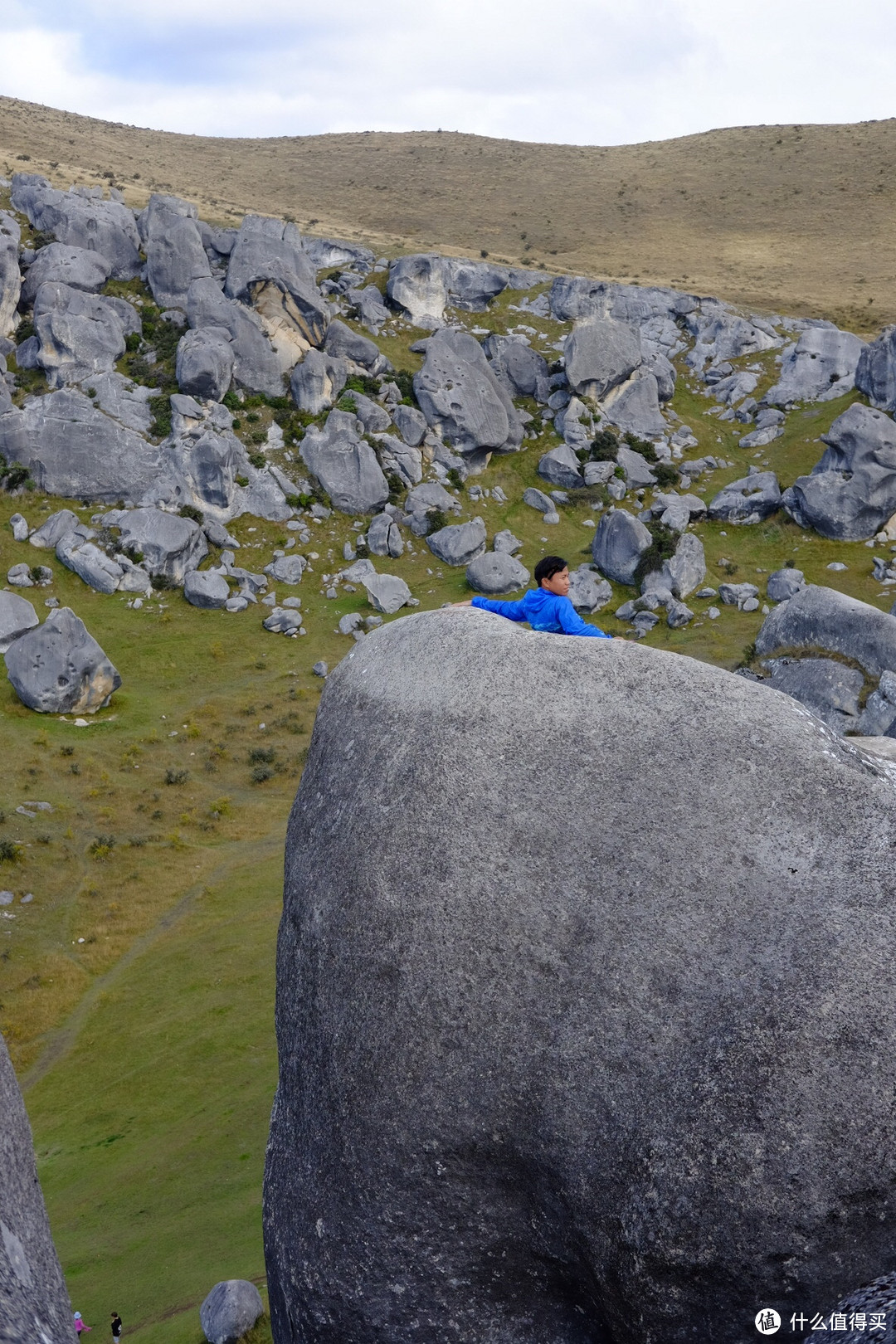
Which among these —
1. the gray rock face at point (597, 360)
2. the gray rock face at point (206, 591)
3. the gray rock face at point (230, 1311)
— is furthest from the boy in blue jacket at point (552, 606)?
the gray rock face at point (597, 360)

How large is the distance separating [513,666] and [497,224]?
4979 inches

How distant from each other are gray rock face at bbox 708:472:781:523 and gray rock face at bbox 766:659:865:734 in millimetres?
34706

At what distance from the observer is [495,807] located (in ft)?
25.8

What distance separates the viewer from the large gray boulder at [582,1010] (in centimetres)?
657

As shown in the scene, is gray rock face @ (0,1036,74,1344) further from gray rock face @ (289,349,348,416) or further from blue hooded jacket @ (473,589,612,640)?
gray rock face @ (289,349,348,416)

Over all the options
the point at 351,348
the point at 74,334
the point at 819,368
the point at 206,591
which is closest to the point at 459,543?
the point at 206,591

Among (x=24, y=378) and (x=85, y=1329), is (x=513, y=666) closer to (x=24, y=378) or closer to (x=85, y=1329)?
(x=85, y=1329)

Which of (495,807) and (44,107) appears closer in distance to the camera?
(495,807)

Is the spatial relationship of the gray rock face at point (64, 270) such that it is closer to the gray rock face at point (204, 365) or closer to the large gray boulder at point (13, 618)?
the gray rock face at point (204, 365)

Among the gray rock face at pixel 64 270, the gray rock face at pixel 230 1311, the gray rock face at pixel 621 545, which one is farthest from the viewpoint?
the gray rock face at pixel 64 270

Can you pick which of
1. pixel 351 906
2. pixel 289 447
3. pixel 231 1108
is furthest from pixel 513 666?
pixel 289 447

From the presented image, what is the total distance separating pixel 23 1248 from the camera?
813 centimetres

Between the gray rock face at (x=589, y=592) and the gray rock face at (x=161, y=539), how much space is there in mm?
22650

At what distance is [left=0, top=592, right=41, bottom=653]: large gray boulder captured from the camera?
45125 mm
